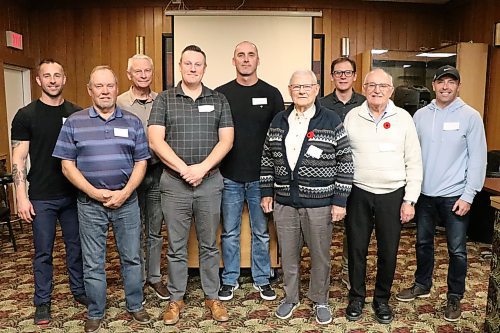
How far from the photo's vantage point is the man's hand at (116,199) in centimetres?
255

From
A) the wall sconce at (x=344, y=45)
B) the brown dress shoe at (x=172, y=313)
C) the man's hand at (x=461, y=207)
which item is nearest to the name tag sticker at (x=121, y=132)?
the brown dress shoe at (x=172, y=313)

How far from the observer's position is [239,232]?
124 inches

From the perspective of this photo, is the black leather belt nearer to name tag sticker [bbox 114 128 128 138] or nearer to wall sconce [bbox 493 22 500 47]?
name tag sticker [bbox 114 128 128 138]

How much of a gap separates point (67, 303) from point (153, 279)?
589 millimetres

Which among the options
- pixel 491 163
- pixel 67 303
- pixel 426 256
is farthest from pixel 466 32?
pixel 67 303

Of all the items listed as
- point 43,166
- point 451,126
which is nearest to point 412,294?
point 451,126

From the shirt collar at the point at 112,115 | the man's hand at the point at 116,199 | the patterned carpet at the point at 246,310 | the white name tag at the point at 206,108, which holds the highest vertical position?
the white name tag at the point at 206,108

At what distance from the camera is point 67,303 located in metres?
3.11

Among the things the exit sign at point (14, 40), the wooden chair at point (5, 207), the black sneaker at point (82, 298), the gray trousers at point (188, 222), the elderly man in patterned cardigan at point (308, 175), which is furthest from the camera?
the exit sign at point (14, 40)

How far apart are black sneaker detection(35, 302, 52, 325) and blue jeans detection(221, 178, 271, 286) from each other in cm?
112

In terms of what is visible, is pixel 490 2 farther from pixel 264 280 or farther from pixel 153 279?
pixel 153 279

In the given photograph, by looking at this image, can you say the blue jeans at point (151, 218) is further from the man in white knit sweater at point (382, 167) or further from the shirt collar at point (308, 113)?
the man in white knit sweater at point (382, 167)

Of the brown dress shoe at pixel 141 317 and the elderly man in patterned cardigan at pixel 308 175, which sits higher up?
the elderly man in patterned cardigan at pixel 308 175

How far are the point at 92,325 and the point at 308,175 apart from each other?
5.05 feet
